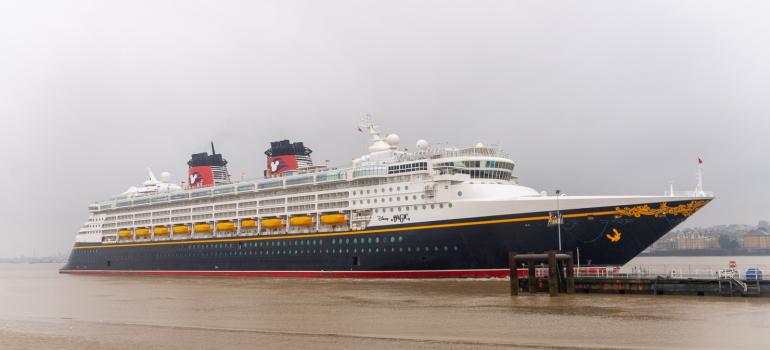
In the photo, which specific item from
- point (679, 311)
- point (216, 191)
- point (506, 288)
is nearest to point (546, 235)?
point (506, 288)

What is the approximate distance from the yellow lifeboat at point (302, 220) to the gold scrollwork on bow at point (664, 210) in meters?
23.2

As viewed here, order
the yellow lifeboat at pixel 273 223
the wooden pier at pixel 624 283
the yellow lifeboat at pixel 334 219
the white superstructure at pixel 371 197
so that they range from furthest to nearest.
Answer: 1. the yellow lifeboat at pixel 273 223
2. the yellow lifeboat at pixel 334 219
3. the white superstructure at pixel 371 197
4. the wooden pier at pixel 624 283

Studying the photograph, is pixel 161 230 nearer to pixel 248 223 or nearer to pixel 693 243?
pixel 248 223

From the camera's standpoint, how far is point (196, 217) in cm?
6444

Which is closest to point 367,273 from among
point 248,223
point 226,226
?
point 248,223

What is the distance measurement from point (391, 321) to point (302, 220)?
92.1ft

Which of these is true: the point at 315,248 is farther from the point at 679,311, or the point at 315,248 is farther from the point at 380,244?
the point at 679,311

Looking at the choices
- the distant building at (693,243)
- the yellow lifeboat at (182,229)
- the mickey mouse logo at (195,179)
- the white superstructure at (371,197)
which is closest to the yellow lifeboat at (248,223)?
the white superstructure at (371,197)

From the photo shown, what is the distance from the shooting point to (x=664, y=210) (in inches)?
1535

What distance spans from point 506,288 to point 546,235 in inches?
190

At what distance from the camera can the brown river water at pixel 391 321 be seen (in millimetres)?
20719

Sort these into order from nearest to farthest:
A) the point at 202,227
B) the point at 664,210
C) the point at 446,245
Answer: the point at 664,210
the point at 446,245
the point at 202,227

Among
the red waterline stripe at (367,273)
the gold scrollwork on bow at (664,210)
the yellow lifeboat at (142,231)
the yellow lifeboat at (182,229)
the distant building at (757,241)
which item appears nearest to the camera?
the gold scrollwork on bow at (664,210)

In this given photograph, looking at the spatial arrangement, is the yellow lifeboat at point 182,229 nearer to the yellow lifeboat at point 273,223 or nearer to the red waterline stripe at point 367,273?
the red waterline stripe at point 367,273
